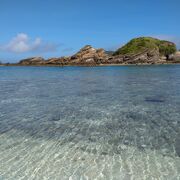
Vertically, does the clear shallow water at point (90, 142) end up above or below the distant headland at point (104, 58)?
above

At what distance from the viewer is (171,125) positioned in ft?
51.6

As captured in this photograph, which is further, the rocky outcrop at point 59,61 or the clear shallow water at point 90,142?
the rocky outcrop at point 59,61

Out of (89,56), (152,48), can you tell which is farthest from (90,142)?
(152,48)

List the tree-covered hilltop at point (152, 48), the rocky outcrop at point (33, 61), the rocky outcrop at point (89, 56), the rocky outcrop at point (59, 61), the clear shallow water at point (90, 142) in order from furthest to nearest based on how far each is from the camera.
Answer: the tree-covered hilltop at point (152, 48)
the rocky outcrop at point (33, 61)
the rocky outcrop at point (59, 61)
the rocky outcrop at point (89, 56)
the clear shallow water at point (90, 142)

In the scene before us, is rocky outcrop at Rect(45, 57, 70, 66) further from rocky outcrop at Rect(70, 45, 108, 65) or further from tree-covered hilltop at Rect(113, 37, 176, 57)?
tree-covered hilltop at Rect(113, 37, 176, 57)

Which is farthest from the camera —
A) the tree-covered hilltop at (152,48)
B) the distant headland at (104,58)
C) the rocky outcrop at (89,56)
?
the tree-covered hilltop at (152,48)

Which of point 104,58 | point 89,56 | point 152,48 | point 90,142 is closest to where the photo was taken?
A: point 90,142

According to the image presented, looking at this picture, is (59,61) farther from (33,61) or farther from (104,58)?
(104,58)

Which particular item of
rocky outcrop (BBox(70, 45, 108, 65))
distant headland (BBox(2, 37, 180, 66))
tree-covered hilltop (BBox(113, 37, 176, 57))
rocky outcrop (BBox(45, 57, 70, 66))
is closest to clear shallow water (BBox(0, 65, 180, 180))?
distant headland (BBox(2, 37, 180, 66))

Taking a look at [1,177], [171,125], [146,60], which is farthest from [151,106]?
[146,60]

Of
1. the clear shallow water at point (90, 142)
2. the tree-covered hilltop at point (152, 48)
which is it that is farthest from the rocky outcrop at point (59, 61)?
the clear shallow water at point (90, 142)

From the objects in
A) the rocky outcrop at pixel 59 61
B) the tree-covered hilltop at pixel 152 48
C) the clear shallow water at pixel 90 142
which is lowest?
the rocky outcrop at pixel 59 61

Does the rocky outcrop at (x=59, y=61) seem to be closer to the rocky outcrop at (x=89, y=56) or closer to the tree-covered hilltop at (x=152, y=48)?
the rocky outcrop at (x=89, y=56)

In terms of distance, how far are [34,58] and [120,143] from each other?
171 m
